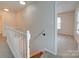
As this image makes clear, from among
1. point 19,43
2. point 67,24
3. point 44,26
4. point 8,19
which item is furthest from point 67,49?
point 8,19

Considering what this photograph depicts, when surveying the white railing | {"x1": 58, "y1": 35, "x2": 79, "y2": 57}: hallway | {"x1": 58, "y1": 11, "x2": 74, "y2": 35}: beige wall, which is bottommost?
{"x1": 58, "y1": 35, "x2": 79, "y2": 57}: hallway

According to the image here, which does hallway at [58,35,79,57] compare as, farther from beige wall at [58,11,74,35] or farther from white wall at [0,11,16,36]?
white wall at [0,11,16,36]

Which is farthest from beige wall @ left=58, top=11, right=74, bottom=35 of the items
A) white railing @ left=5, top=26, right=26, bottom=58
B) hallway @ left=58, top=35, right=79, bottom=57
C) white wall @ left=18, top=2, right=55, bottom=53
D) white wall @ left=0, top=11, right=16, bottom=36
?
white wall @ left=0, top=11, right=16, bottom=36

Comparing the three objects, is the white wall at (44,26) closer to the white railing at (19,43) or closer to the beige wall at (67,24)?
the white railing at (19,43)

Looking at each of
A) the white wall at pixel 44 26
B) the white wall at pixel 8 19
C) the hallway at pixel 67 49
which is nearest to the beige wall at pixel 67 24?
the hallway at pixel 67 49

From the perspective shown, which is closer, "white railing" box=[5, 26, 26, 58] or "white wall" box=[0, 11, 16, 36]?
"white railing" box=[5, 26, 26, 58]

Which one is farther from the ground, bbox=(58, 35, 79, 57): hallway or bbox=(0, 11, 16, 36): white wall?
bbox=(0, 11, 16, 36): white wall

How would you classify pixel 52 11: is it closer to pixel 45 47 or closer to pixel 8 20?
pixel 45 47

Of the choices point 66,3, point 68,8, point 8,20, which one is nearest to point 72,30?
point 68,8

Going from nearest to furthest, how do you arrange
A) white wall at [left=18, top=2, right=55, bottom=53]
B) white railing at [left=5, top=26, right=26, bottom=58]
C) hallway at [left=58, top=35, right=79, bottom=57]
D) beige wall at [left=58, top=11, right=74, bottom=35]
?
white railing at [left=5, top=26, right=26, bottom=58] → hallway at [left=58, top=35, right=79, bottom=57] → white wall at [left=18, top=2, right=55, bottom=53] → beige wall at [left=58, top=11, right=74, bottom=35]

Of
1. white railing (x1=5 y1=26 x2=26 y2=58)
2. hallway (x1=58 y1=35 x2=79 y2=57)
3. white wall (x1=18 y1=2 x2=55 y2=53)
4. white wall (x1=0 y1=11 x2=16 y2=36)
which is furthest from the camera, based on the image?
white wall (x1=0 y1=11 x2=16 y2=36)

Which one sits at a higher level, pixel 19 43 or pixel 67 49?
pixel 19 43

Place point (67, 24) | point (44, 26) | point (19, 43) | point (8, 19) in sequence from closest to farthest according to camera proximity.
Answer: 1. point (19, 43)
2. point (44, 26)
3. point (67, 24)
4. point (8, 19)

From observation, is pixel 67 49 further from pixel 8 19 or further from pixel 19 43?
pixel 8 19
